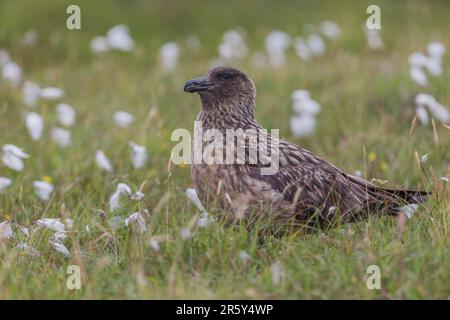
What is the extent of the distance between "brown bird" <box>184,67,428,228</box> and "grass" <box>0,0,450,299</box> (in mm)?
168

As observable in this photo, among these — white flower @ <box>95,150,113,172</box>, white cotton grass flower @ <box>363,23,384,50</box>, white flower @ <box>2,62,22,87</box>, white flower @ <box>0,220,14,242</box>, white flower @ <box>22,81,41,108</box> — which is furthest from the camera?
white cotton grass flower @ <box>363,23,384,50</box>

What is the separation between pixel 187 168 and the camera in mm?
6547

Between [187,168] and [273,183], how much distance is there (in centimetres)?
177

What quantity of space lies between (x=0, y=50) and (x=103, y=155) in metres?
4.91

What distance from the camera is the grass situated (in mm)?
4000

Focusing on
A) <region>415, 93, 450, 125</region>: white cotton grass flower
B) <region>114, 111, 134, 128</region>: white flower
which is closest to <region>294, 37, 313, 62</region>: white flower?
<region>415, 93, 450, 125</region>: white cotton grass flower

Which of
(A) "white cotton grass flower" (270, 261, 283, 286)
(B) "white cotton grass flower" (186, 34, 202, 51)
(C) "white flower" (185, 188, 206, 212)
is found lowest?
(A) "white cotton grass flower" (270, 261, 283, 286)

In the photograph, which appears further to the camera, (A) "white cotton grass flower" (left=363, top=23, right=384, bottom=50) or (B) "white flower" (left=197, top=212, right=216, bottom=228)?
(A) "white cotton grass flower" (left=363, top=23, right=384, bottom=50)

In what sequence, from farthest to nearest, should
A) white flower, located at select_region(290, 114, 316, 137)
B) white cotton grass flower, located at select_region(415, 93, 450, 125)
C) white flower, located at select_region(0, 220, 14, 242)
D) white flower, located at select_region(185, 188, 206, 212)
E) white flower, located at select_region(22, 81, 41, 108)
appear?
white flower, located at select_region(22, 81, 41, 108) < white flower, located at select_region(290, 114, 316, 137) < white cotton grass flower, located at select_region(415, 93, 450, 125) < white flower, located at select_region(185, 188, 206, 212) < white flower, located at select_region(0, 220, 14, 242)

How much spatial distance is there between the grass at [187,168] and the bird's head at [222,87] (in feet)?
1.68

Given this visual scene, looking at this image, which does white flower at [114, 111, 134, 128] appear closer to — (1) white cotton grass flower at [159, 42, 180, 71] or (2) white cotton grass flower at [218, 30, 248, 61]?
(1) white cotton grass flower at [159, 42, 180, 71]

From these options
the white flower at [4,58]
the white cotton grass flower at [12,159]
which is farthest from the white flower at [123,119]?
the white flower at [4,58]

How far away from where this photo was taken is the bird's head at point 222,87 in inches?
215

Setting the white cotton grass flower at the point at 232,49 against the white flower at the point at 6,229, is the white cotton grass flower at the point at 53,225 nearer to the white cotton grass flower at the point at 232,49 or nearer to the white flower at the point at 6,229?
the white flower at the point at 6,229
